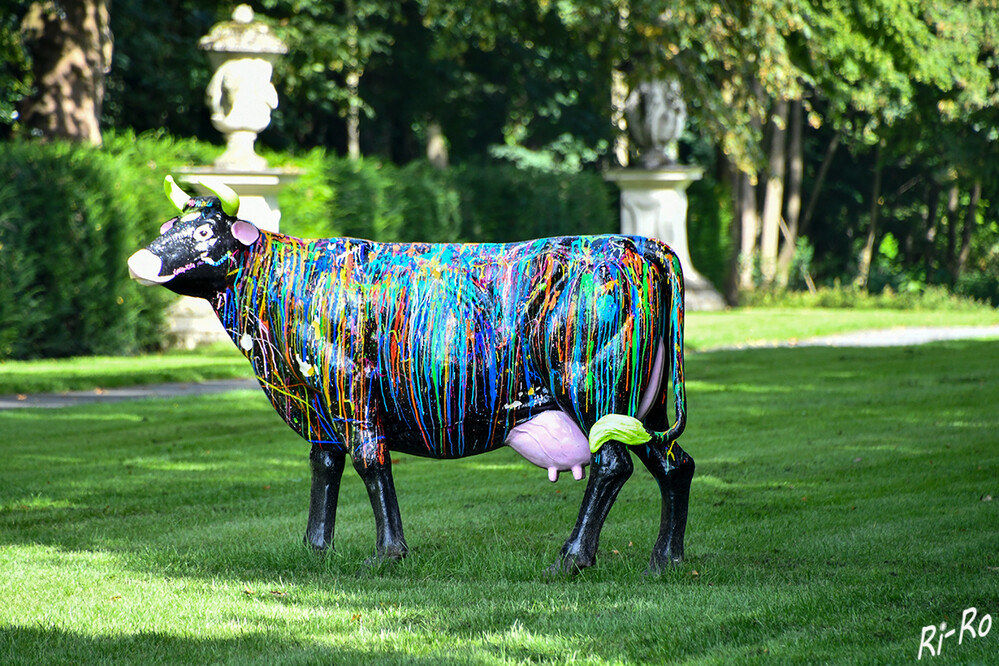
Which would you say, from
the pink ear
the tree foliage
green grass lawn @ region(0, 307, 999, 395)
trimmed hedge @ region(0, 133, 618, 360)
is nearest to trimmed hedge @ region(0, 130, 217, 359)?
trimmed hedge @ region(0, 133, 618, 360)

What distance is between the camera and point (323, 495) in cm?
537

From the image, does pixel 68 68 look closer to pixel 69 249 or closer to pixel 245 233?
pixel 69 249

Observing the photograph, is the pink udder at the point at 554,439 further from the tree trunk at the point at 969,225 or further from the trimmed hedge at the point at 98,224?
the tree trunk at the point at 969,225

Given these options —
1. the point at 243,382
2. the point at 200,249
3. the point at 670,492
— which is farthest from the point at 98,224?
the point at 670,492

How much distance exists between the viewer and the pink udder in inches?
196

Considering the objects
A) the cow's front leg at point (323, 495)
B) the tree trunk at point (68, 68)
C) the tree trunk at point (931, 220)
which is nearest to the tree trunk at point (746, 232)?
the tree trunk at point (931, 220)

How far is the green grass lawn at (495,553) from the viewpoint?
406 cm

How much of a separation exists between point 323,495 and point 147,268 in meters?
1.27

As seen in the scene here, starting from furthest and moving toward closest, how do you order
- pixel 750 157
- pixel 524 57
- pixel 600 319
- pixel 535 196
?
pixel 524 57 → pixel 535 196 → pixel 750 157 → pixel 600 319

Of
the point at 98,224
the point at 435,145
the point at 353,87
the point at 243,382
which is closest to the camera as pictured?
the point at 243,382

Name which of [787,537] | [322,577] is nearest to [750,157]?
[787,537]

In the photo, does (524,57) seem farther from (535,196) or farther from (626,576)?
(626,576)

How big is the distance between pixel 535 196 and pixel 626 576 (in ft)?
60.5

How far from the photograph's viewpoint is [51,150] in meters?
14.6
